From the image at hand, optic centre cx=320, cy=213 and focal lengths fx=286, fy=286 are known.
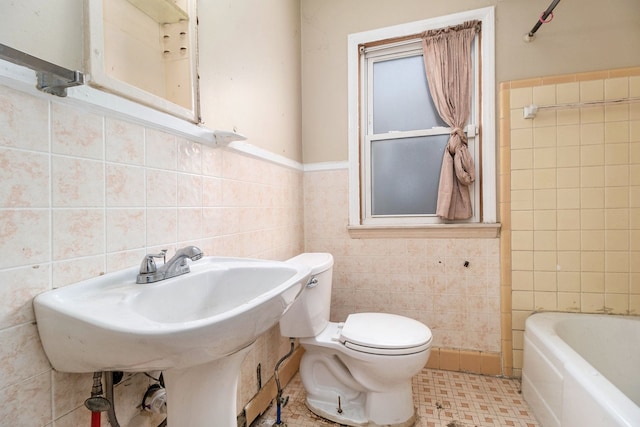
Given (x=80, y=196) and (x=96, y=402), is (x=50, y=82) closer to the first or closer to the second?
(x=80, y=196)

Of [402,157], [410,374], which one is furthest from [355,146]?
[410,374]

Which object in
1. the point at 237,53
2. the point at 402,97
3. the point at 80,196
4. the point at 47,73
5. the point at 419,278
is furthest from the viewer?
the point at 402,97

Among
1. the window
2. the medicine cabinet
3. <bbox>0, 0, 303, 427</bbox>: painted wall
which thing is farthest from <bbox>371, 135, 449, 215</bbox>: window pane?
the medicine cabinet

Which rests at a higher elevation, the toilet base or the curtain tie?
the curtain tie

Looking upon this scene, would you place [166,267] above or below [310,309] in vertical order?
above

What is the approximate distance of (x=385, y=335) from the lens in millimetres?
1255

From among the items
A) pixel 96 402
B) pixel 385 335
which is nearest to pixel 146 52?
pixel 96 402

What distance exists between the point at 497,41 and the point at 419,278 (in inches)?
56.0

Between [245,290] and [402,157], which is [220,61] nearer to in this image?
[245,290]

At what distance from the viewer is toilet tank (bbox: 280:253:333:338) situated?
1318 millimetres

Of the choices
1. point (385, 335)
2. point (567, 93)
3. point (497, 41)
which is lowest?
point (385, 335)

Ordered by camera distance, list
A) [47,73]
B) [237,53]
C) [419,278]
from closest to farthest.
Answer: [47,73], [237,53], [419,278]

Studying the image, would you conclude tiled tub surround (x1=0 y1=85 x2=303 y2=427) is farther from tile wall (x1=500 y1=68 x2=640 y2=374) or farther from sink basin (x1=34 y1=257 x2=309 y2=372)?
tile wall (x1=500 y1=68 x2=640 y2=374)

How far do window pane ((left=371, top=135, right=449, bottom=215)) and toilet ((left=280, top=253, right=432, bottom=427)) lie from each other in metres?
0.66
